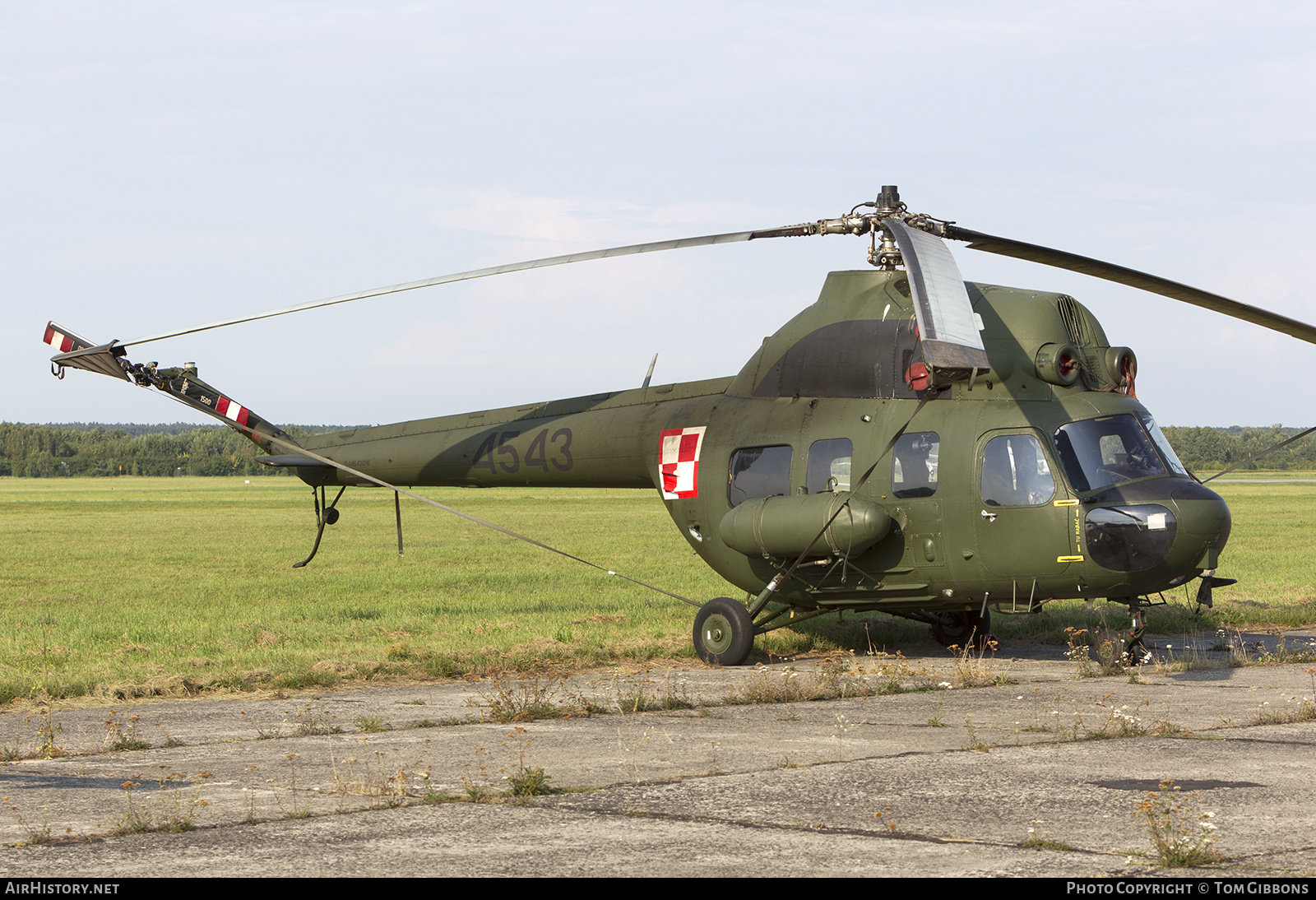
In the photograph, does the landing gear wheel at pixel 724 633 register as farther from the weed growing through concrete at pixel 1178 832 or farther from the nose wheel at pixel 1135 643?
the weed growing through concrete at pixel 1178 832

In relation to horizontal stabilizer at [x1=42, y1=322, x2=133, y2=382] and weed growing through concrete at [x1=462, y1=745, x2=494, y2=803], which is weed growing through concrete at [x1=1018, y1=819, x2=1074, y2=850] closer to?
weed growing through concrete at [x1=462, y1=745, x2=494, y2=803]

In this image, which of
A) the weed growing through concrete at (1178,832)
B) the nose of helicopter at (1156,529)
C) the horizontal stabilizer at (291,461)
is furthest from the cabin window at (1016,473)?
the horizontal stabilizer at (291,461)

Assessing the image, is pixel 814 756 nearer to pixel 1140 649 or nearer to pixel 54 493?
pixel 1140 649

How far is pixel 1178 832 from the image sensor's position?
249 inches

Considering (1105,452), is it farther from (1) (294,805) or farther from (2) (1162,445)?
(1) (294,805)

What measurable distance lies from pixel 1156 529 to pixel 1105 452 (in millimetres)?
995

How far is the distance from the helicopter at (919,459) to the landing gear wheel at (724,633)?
0.08 feet

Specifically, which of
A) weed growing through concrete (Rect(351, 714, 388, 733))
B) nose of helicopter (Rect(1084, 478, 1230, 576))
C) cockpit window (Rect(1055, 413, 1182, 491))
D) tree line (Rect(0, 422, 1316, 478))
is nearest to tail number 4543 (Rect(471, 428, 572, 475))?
weed growing through concrete (Rect(351, 714, 388, 733))

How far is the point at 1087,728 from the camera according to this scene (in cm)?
1014

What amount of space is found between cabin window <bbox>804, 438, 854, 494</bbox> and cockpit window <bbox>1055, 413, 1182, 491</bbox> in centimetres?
229

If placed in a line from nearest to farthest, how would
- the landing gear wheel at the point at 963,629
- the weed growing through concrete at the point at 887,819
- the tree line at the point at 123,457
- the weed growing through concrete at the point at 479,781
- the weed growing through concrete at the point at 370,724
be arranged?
the weed growing through concrete at the point at 887,819
the weed growing through concrete at the point at 479,781
the weed growing through concrete at the point at 370,724
the landing gear wheel at the point at 963,629
the tree line at the point at 123,457

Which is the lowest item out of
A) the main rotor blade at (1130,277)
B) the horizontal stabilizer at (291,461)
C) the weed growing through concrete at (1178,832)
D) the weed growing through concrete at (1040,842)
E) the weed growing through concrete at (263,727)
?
the weed growing through concrete at (263,727)

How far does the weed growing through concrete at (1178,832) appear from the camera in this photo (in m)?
6.11

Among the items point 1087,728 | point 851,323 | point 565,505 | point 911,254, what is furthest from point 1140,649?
point 565,505
